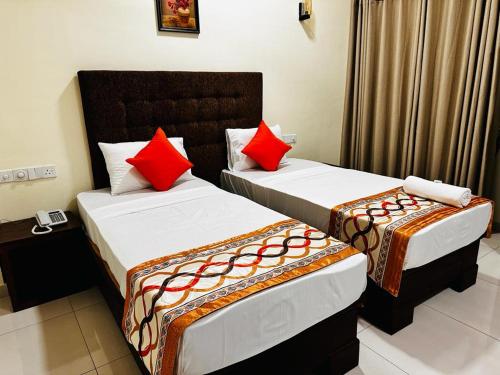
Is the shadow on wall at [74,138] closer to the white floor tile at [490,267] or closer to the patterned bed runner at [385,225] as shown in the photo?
the patterned bed runner at [385,225]

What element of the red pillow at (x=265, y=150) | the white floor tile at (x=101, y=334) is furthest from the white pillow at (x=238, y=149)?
the white floor tile at (x=101, y=334)

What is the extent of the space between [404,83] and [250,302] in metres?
3.39

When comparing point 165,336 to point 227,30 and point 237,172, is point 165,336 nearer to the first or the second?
point 237,172

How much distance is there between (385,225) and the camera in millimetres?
1995

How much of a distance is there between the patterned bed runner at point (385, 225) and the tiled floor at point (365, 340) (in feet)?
1.15

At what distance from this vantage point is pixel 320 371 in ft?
5.74

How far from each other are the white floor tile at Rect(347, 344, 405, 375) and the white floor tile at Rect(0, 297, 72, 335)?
75.0 inches

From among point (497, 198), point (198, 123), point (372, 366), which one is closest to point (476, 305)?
point (372, 366)

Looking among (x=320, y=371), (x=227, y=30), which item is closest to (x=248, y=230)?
(x=320, y=371)

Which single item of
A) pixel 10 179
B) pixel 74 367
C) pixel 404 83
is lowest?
pixel 74 367

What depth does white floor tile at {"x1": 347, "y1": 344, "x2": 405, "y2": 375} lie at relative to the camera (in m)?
1.77

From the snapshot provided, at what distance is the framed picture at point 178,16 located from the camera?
9.29 feet

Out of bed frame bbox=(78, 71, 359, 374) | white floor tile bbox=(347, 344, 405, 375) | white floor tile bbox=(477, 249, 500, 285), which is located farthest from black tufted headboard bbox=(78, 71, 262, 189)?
white floor tile bbox=(477, 249, 500, 285)

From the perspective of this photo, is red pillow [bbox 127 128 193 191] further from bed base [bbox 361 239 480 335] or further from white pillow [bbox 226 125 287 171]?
bed base [bbox 361 239 480 335]
